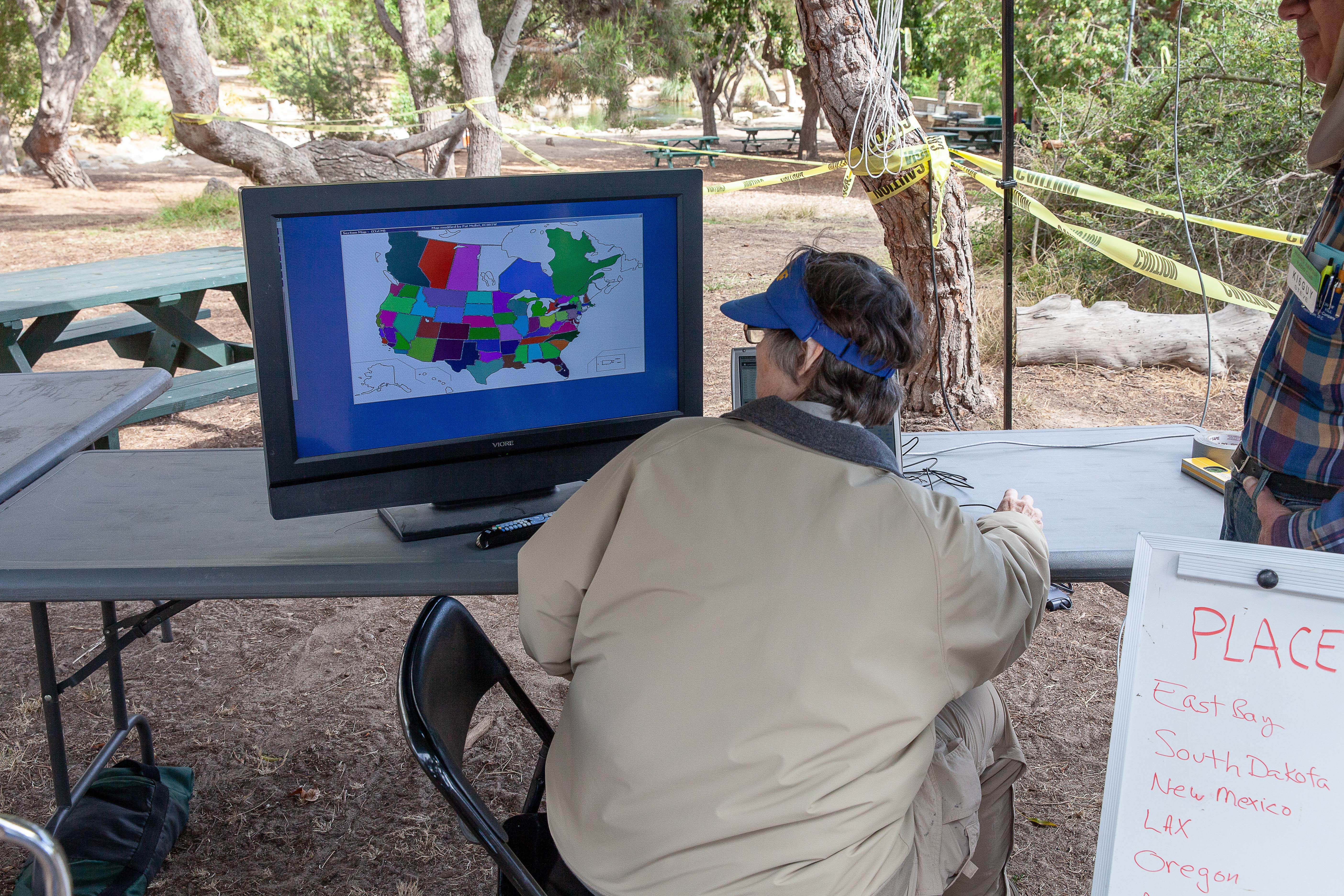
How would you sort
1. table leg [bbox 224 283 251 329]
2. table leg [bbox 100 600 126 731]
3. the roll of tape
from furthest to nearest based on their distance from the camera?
table leg [bbox 224 283 251 329], table leg [bbox 100 600 126 731], the roll of tape

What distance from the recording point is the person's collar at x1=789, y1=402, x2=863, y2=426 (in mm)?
1409

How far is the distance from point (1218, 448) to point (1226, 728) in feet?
4.09

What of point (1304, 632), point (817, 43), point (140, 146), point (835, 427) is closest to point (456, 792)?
point (835, 427)

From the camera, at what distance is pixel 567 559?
4.67ft

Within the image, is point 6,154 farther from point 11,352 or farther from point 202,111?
point 11,352

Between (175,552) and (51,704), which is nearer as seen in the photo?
(175,552)

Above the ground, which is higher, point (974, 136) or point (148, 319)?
point (974, 136)

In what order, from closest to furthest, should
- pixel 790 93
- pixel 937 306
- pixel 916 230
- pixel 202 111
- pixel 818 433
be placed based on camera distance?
1. pixel 818 433
2. pixel 916 230
3. pixel 937 306
4. pixel 202 111
5. pixel 790 93

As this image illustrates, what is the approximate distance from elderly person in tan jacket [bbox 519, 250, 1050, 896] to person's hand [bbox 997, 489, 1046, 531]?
420mm

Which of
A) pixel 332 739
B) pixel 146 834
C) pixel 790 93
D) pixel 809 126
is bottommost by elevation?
pixel 332 739

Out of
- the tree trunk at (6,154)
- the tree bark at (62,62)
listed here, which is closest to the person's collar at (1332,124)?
the tree bark at (62,62)

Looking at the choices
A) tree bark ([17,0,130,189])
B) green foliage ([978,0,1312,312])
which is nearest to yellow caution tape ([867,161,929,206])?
green foliage ([978,0,1312,312])

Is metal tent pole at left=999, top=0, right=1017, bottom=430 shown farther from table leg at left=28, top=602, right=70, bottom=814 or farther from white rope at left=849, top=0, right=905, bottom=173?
table leg at left=28, top=602, right=70, bottom=814

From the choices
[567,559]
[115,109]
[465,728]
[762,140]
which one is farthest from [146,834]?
[115,109]
